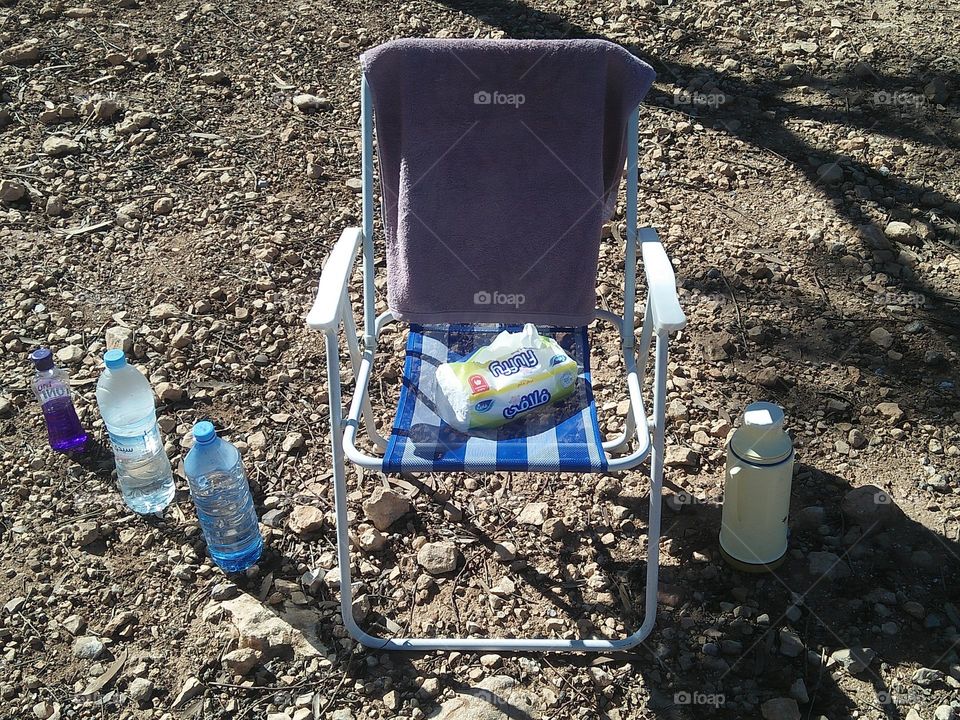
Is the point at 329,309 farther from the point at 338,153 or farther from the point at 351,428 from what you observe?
Result: the point at 338,153

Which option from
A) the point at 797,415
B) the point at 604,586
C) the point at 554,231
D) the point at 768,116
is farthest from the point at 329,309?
the point at 768,116

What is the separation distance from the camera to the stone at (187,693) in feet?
7.84

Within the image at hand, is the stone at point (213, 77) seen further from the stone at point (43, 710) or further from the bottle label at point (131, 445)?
the stone at point (43, 710)

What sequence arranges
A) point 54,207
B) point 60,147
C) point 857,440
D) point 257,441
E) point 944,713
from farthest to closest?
point 60,147, point 54,207, point 257,441, point 857,440, point 944,713

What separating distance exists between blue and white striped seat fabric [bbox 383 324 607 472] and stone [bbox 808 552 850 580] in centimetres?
79

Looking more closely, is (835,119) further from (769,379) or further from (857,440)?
(857,440)

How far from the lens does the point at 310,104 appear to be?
4508mm

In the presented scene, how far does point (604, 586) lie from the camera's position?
2668mm

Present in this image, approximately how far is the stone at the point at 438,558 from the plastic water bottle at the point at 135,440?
32.7 inches

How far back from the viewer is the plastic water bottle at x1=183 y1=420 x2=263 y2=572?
2.63 metres

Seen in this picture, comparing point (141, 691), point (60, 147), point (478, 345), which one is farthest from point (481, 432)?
point (60, 147)

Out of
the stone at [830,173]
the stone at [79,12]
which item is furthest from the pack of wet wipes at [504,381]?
the stone at [79,12]

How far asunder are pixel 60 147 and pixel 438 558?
2.79m

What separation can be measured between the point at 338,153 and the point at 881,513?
2.75 m
